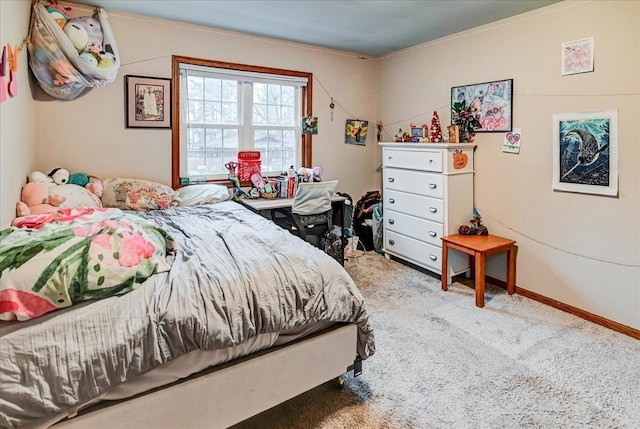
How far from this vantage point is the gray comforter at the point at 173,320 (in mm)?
1193

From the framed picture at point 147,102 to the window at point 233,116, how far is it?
0.31 feet

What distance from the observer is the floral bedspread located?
1.23 meters

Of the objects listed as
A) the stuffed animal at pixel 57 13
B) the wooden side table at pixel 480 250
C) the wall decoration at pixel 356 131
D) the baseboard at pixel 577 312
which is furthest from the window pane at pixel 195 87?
the baseboard at pixel 577 312

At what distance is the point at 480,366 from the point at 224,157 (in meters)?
3.06

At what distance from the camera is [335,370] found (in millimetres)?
1849

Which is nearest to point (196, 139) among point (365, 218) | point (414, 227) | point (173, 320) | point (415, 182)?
point (365, 218)

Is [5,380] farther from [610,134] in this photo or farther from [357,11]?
[610,134]

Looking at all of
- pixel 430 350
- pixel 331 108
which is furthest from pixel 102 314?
pixel 331 108

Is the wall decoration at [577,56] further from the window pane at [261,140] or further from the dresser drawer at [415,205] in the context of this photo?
the window pane at [261,140]

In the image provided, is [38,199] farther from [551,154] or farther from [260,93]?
[551,154]

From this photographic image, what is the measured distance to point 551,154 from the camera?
297cm

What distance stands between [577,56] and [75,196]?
388 centimetres

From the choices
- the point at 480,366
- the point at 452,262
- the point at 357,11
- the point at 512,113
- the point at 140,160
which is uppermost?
the point at 357,11

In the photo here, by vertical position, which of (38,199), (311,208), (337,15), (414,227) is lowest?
(414,227)
